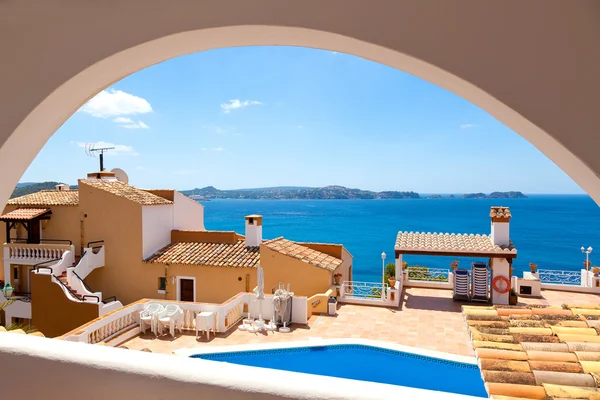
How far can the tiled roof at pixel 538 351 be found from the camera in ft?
10.6

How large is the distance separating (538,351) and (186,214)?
63.0 ft

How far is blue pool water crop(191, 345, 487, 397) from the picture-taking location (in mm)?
8516

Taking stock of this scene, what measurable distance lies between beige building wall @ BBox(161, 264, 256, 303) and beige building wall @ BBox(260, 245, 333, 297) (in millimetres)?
759

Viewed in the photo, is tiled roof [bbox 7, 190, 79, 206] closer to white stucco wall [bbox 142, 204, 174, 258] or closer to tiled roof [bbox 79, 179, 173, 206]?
tiled roof [bbox 79, 179, 173, 206]

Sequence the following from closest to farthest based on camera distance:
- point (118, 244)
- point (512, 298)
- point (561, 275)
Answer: point (512, 298) → point (561, 275) → point (118, 244)

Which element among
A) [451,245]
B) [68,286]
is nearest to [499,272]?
[451,245]

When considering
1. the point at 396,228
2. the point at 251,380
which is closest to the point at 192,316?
the point at 251,380

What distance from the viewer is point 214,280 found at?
1567cm

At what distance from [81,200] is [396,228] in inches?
2888

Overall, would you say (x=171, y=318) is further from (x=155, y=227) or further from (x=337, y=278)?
(x=155, y=227)

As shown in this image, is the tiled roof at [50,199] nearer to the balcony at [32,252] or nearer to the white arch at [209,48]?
the balcony at [32,252]

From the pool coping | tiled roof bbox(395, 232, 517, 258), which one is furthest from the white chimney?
the pool coping

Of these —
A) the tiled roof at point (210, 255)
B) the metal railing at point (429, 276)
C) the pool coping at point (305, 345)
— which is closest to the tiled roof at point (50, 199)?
the tiled roof at point (210, 255)

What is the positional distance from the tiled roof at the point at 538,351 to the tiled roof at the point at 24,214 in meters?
19.4
